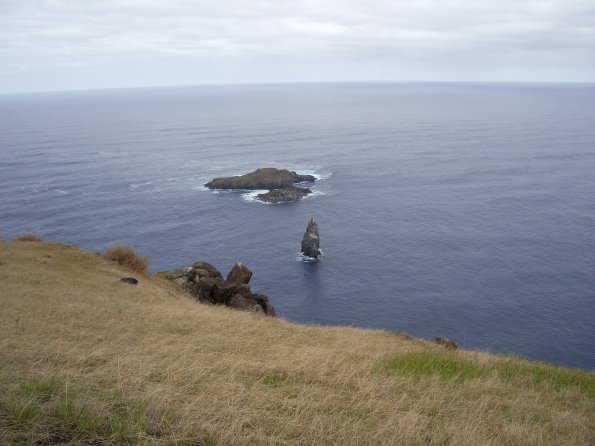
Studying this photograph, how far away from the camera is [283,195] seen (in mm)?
110688

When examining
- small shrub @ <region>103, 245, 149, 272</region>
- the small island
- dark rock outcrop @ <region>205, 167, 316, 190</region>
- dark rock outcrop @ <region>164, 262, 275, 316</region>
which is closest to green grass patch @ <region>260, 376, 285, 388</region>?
dark rock outcrop @ <region>164, 262, 275, 316</region>

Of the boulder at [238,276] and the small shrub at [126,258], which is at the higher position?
the small shrub at [126,258]

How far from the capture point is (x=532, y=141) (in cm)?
17512

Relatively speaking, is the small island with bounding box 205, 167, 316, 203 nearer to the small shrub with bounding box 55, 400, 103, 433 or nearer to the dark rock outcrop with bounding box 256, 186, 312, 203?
the dark rock outcrop with bounding box 256, 186, 312, 203

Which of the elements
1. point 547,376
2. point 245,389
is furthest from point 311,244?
point 245,389

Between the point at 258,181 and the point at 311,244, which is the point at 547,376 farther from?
the point at 258,181

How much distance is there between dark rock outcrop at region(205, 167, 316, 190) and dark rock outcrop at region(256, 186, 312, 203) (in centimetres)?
605

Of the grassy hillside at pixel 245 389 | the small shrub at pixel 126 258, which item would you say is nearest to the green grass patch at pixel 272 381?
the grassy hillside at pixel 245 389

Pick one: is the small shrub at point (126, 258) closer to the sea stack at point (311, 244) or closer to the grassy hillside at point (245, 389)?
the grassy hillside at point (245, 389)

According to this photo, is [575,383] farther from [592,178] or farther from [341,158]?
[341,158]

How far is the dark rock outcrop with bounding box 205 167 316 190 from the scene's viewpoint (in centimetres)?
11894

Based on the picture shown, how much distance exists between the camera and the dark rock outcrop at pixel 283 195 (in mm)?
110062

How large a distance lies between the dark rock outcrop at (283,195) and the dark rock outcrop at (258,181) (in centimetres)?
605

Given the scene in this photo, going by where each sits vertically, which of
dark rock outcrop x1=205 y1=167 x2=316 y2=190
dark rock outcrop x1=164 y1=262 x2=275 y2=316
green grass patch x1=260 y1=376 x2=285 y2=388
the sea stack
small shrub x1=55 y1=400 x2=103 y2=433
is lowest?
the sea stack
